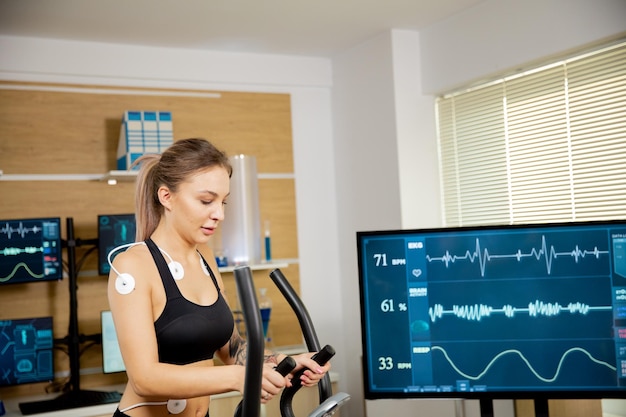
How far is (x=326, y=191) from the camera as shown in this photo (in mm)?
4703

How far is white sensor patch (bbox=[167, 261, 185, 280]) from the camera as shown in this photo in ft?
6.46

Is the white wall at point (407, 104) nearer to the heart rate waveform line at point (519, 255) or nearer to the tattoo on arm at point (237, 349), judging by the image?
the heart rate waveform line at point (519, 255)

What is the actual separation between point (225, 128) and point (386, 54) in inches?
40.3

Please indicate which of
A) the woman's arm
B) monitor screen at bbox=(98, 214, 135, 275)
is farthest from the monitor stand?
monitor screen at bbox=(98, 214, 135, 275)

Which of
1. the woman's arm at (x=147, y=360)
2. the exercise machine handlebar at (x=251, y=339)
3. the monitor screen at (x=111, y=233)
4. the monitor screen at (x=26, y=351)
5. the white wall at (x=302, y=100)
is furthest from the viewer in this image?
the white wall at (x=302, y=100)

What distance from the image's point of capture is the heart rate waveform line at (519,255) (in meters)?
2.34

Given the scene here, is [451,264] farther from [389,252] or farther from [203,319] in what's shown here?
[203,319]

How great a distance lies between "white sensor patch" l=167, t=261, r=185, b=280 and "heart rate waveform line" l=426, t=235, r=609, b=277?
847 mm

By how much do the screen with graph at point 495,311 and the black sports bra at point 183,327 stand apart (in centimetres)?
64

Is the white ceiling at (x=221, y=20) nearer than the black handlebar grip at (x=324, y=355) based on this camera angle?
No

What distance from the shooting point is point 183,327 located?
1.90 meters

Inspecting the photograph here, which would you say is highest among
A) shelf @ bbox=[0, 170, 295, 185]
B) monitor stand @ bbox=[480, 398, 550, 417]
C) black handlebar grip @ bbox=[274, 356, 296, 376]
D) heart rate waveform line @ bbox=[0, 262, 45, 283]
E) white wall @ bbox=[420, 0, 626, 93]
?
white wall @ bbox=[420, 0, 626, 93]

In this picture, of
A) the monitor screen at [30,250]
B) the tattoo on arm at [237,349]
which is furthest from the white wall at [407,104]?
the monitor screen at [30,250]

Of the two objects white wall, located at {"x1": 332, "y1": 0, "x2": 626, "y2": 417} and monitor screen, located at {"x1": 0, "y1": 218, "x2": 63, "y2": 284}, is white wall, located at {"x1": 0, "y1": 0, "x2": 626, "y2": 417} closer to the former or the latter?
white wall, located at {"x1": 332, "y1": 0, "x2": 626, "y2": 417}
